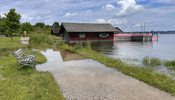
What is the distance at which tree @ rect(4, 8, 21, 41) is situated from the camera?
82.0 ft

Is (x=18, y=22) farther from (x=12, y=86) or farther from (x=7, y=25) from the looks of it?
(x=12, y=86)

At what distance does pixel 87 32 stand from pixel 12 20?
54.3 feet

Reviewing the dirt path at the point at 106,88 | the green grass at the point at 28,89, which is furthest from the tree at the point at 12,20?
the dirt path at the point at 106,88

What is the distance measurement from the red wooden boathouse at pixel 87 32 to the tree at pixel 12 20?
963cm

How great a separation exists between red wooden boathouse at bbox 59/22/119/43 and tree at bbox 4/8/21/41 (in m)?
9.63

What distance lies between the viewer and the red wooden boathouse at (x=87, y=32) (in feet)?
96.2

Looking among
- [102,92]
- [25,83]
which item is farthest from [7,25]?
[102,92]

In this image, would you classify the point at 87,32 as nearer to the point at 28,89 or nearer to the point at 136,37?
the point at 136,37

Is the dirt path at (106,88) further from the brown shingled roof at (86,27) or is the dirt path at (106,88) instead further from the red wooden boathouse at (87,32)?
the brown shingled roof at (86,27)

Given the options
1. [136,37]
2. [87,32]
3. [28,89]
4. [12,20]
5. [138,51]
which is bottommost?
[28,89]

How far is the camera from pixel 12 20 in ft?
84.3

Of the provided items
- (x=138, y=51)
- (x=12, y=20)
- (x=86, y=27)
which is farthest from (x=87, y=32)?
(x=138, y=51)

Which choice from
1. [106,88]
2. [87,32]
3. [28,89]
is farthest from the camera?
[87,32]

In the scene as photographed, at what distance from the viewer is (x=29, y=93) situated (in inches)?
144
